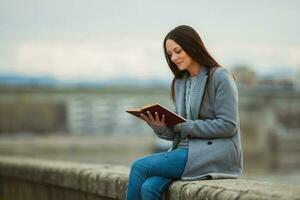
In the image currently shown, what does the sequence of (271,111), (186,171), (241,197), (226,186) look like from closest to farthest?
(241,197), (226,186), (186,171), (271,111)

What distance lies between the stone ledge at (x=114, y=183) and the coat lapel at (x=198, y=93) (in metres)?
0.39

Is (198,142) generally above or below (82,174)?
above

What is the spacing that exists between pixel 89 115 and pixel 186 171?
65.3 metres

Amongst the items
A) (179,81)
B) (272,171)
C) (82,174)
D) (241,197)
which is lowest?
(272,171)

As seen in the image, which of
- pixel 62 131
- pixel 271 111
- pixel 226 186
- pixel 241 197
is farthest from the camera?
pixel 62 131

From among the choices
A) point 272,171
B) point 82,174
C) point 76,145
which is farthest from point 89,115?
point 82,174

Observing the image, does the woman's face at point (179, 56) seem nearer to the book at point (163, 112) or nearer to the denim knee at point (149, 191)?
the book at point (163, 112)

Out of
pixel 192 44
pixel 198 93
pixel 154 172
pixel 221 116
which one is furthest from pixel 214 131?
pixel 192 44

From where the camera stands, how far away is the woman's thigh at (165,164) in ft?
15.6

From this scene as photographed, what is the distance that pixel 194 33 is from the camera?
4863 millimetres

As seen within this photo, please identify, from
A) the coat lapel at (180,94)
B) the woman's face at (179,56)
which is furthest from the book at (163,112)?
the woman's face at (179,56)

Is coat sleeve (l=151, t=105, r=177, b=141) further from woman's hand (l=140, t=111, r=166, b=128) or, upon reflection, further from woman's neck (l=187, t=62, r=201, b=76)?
woman's neck (l=187, t=62, r=201, b=76)

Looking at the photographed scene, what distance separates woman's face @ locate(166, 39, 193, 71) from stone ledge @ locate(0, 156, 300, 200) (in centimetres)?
63

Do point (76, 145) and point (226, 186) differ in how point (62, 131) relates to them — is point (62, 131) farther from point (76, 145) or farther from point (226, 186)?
point (226, 186)
